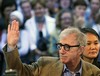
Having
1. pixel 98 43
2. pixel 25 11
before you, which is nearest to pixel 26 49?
pixel 25 11

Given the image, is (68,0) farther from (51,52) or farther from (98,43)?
(98,43)

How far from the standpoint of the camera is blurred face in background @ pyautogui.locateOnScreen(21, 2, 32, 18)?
30.0 ft

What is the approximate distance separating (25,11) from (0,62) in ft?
5.37

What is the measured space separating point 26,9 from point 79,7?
137cm

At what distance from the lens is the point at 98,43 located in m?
5.31

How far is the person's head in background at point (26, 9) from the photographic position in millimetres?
9141

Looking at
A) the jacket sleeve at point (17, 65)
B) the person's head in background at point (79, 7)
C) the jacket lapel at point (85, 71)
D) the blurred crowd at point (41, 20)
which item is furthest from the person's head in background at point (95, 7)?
the jacket sleeve at point (17, 65)

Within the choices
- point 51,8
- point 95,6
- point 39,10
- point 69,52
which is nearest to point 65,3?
point 51,8

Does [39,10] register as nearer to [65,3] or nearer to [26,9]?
[26,9]

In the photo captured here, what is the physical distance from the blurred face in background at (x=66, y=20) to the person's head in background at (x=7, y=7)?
127cm

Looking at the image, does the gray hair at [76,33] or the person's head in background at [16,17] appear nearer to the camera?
the gray hair at [76,33]

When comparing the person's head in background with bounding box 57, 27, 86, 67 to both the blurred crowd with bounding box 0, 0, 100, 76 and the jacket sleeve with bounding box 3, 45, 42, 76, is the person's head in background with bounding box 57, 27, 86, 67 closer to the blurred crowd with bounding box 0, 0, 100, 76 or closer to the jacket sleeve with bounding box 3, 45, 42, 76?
the jacket sleeve with bounding box 3, 45, 42, 76

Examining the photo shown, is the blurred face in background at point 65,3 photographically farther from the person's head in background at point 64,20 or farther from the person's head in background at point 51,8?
the person's head in background at point 64,20

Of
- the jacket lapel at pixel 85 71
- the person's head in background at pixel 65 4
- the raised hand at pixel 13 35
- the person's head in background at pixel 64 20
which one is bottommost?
the jacket lapel at pixel 85 71
